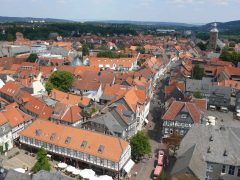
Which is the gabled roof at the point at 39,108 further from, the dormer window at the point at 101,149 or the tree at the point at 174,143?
the tree at the point at 174,143

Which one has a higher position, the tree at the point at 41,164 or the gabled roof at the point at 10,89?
the gabled roof at the point at 10,89

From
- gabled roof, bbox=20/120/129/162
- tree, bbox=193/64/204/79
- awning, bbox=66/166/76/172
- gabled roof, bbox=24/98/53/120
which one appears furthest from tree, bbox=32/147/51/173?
tree, bbox=193/64/204/79

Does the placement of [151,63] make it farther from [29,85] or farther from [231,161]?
[231,161]

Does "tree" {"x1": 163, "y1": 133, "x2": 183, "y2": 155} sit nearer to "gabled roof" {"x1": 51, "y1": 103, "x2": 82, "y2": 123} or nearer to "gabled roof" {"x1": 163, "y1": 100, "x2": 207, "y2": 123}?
"gabled roof" {"x1": 163, "y1": 100, "x2": 207, "y2": 123}

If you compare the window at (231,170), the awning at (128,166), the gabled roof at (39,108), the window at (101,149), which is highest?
the gabled roof at (39,108)

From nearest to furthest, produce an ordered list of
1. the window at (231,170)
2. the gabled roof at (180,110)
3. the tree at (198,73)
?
the window at (231,170)
the gabled roof at (180,110)
the tree at (198,73)

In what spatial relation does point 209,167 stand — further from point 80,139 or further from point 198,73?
point 198,73

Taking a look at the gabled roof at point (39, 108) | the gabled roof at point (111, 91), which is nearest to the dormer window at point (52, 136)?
the gabled roof at point (39, 108)

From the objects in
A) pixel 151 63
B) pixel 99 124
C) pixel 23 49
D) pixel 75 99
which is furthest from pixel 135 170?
pixel 23 49

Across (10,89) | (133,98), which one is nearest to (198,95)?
(133,98)

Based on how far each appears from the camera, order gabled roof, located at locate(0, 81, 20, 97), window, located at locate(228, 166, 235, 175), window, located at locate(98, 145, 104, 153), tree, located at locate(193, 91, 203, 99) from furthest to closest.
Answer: tree, located at locate(193, 91, 203, 99) → gabled roof, located at locate(0, 81, 20, 97) → window, located at locate(98, 145, 104, 153) → window, located at locate(228, 166, 235, 175)

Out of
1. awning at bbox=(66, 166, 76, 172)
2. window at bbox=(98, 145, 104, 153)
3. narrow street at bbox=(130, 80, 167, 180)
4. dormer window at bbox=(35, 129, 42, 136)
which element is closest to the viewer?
window at bbox=(98, 145, 104, 153)
